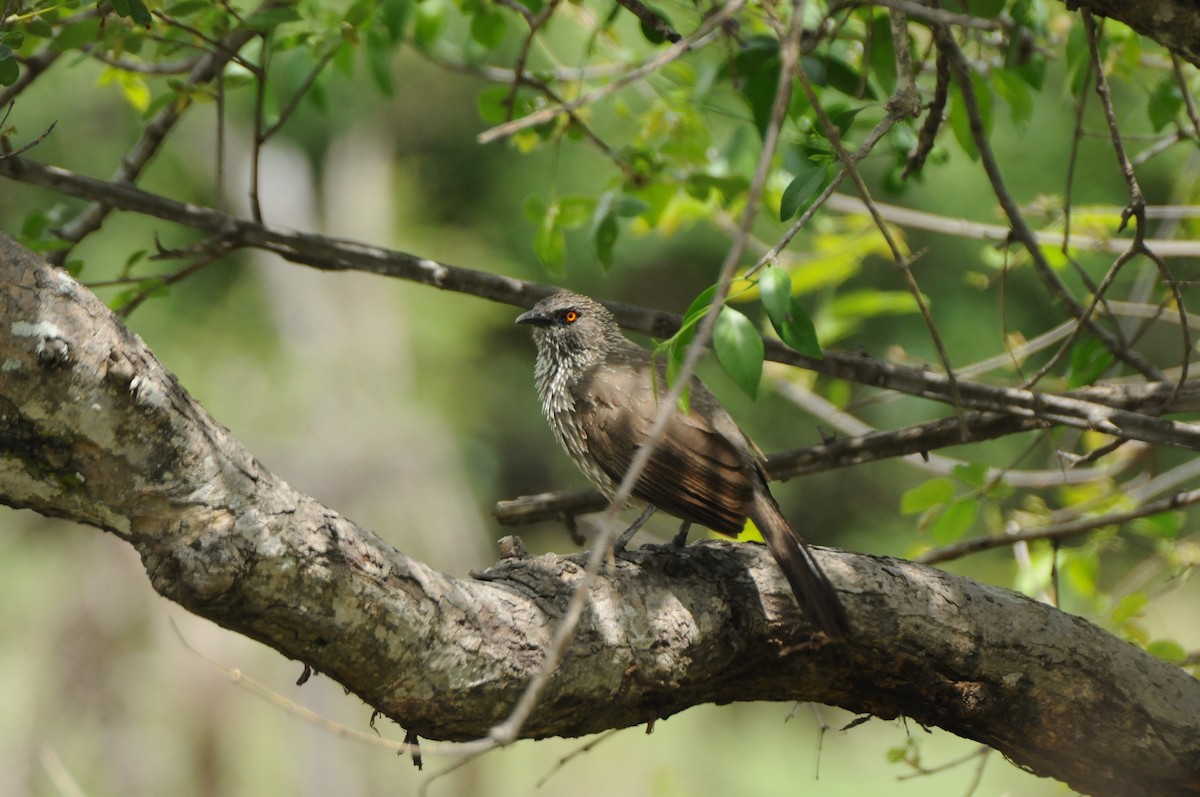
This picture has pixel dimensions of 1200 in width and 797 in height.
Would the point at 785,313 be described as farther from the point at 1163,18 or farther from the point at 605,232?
the point at 605,232

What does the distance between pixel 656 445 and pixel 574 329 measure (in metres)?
1.27

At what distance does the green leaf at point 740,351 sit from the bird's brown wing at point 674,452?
1.21 meters

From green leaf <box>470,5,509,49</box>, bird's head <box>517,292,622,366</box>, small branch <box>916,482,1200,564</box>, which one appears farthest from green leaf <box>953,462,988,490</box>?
green leaf <box>470,5,509,49</box>

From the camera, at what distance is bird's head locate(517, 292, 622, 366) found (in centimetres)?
425

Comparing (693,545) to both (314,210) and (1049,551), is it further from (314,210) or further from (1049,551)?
(314,210)

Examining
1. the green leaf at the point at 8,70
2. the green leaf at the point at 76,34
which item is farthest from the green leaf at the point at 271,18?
the green leaf at the point at 8,70

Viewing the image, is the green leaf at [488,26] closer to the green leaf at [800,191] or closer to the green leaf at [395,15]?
the green leaf at [395,15]

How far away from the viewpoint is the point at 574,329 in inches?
171

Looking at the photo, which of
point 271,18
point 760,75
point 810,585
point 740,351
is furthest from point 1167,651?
point 271,18

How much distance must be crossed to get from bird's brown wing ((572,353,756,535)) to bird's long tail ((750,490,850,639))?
0.47m

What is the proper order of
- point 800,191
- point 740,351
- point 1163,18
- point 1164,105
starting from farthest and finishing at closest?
point 1164,105 < point 1163,18 < point 800,191 < point 740,351

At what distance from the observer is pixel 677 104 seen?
3676 mm

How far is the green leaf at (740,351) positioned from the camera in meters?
1.76

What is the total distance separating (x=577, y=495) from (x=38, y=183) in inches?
72.1
